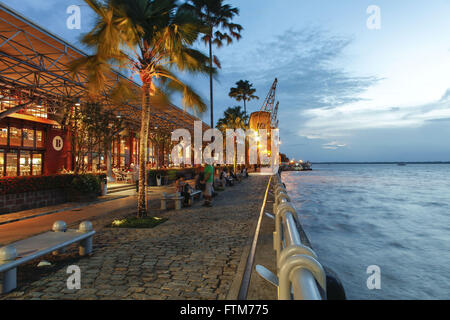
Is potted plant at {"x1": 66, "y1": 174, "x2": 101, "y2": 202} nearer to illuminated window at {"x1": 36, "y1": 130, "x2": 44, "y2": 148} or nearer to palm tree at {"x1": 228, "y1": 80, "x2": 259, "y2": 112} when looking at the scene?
illuminated window at {"x1": 36, "y1": 130, "x2": 44, "y2": 148}

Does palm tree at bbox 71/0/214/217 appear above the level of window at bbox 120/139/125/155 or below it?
above

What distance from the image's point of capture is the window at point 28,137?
20.6 m

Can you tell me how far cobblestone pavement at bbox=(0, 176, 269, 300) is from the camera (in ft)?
11.8

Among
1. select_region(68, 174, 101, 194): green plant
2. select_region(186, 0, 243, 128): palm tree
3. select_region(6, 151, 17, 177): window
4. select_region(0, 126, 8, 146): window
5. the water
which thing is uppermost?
select_region(186, 0, 243, 128): palm tree

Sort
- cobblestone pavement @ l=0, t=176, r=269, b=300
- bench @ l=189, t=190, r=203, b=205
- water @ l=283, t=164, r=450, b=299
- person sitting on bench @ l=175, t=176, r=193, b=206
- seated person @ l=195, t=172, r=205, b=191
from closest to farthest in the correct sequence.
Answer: cobblestone pavement @ l=0, t=176, r=269, b=300
water @ l=283, t=164, r=450, b=299
person sitting on bench @ l=175, t=176, r=193, b=206
bench @ l=189, t=190, r=203, b=205
seated person @ l=195, t=172, r=205, b=191

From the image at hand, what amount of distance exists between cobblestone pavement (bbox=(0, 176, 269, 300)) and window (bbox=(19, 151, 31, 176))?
1873cm

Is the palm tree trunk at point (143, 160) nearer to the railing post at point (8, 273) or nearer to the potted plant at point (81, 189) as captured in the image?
the railing post at point (8, 273)

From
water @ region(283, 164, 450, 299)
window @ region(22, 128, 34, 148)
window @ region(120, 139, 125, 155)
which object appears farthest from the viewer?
window @ region(120, 139, 125, 155)

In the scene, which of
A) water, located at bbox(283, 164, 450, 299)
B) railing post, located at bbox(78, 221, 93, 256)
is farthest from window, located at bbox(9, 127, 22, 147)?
water, located at bbox(283, 164, 450, 299)

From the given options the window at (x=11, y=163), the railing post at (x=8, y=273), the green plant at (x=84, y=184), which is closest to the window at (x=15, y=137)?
the window at (x=11, y=163)

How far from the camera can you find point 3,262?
11.2ft
